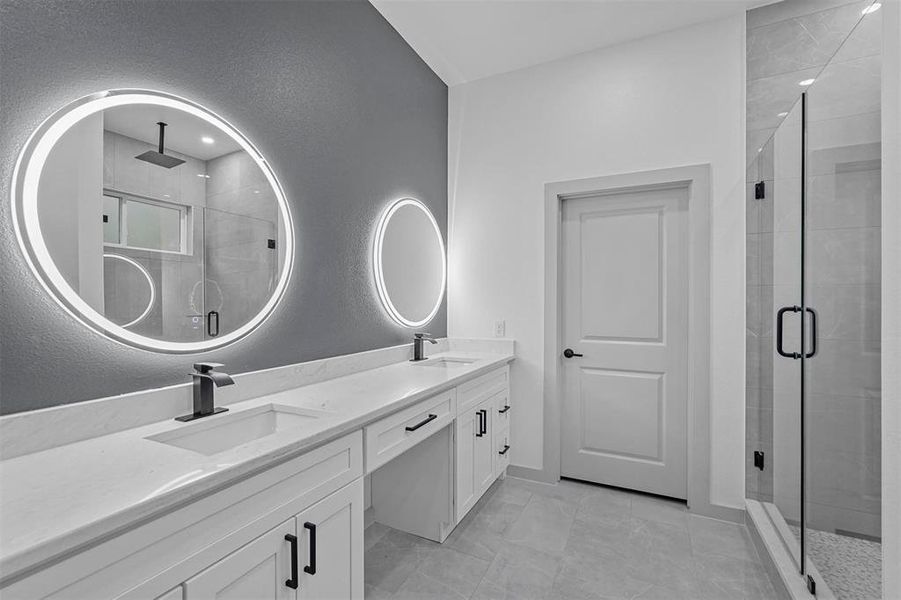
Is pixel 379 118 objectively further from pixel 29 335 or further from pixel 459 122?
pixel 29 335

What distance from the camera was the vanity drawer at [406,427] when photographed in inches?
54.7

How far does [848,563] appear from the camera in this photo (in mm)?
1325

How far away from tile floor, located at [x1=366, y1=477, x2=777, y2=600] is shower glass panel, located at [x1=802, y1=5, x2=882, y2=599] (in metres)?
0.49

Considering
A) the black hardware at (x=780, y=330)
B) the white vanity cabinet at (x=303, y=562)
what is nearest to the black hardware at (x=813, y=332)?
the black hardware at (x=780, y=330)

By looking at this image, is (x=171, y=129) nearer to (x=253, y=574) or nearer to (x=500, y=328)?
(x=253, y=574)

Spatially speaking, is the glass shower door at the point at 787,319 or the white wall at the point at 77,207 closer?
the white wall at the point at 77,207

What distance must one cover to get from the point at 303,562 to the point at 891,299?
5.38ft

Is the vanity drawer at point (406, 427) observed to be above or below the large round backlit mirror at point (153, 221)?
below

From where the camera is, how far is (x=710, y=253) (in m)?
2.34

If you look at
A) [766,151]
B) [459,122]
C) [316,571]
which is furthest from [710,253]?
[316,571]

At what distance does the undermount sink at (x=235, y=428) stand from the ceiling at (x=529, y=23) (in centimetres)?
223

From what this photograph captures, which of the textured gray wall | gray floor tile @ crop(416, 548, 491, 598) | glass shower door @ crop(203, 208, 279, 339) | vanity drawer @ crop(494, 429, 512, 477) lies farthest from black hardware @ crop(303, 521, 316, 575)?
vanity drawer @ crop(494, 429, 512, 477)

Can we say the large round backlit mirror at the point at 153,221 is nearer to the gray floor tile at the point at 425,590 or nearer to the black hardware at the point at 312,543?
the black hardware at the point at 312,543

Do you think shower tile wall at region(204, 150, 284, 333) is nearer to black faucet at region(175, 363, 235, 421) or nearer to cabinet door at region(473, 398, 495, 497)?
black faucet at region(175, 363, 235, 421)
